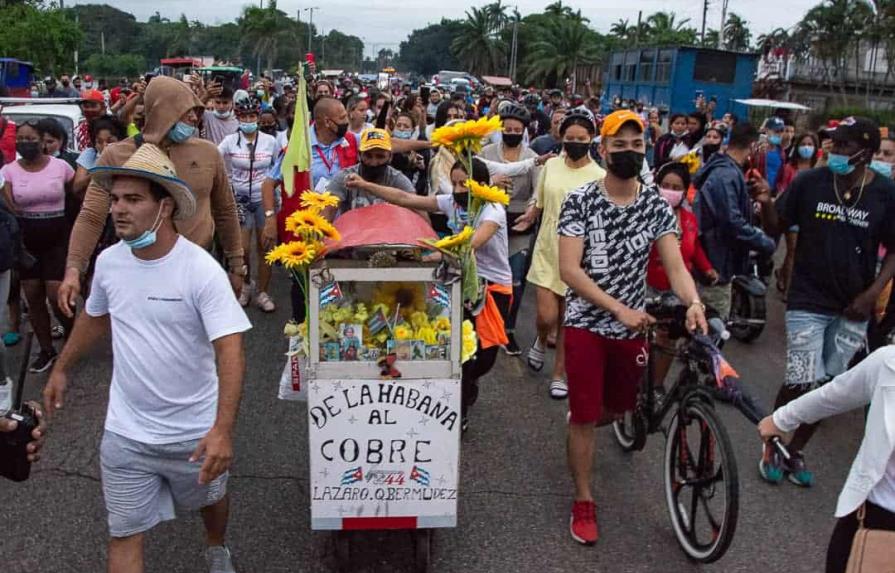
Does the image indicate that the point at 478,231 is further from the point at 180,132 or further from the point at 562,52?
the point at 562,52

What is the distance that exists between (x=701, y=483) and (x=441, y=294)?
5.03 feet

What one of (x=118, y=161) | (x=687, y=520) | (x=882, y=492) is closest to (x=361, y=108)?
(x=118, y=161)

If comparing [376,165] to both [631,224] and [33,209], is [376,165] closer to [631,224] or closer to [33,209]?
[631,224]

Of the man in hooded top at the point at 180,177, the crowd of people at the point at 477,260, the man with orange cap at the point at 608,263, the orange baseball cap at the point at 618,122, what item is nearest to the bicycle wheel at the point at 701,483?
the crowd of people at the point at 477,260

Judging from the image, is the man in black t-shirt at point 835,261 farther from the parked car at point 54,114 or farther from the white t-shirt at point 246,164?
the parked car at point 54,114

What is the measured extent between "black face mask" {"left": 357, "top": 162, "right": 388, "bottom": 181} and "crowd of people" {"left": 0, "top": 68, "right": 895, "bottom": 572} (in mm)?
12

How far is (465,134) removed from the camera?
4.12 metres

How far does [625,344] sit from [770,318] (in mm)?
5004

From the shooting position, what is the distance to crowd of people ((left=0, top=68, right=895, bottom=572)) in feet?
9.84

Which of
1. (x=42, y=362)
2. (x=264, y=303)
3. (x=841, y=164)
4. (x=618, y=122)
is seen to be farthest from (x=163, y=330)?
(x=264, y=303)

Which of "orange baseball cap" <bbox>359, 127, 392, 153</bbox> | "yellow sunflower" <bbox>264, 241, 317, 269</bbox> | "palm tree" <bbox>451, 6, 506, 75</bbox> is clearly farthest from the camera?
"palm tree" <bbox>451, 6, 506, 75</bbox>

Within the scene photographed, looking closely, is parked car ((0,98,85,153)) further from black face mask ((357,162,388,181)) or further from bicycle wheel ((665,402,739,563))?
bicycle wheel ((665,402,739,563))

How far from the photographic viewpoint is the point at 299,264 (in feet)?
11.3

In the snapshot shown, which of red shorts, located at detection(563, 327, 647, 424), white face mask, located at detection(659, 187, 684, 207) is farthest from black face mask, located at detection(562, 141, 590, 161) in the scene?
red shorts, located at detection(563, 327, 647, 424)
